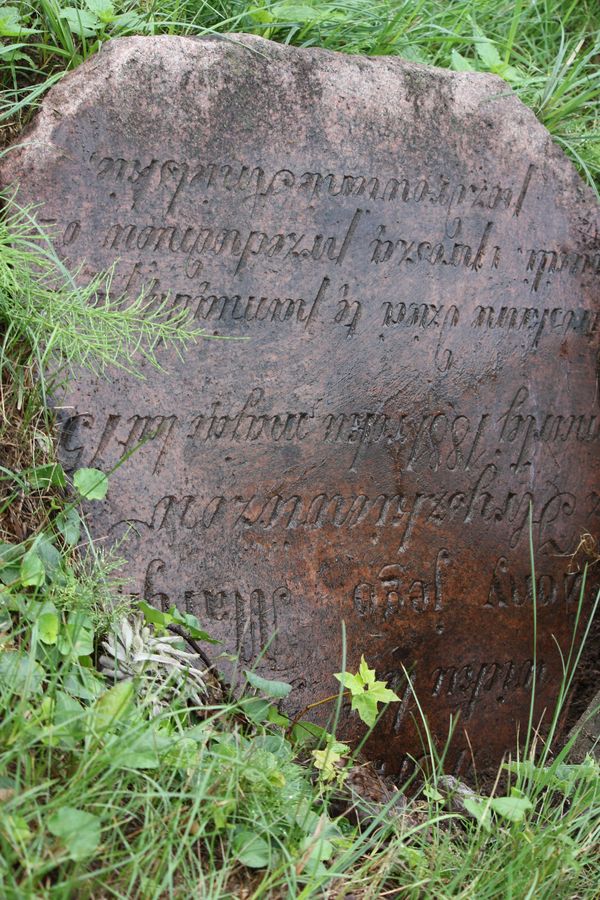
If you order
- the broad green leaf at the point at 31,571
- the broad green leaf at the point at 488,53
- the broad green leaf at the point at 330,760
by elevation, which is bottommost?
the broad green leaf at the point at 330,760

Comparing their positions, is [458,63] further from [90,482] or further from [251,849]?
[251,849]

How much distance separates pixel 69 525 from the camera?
2266 mm

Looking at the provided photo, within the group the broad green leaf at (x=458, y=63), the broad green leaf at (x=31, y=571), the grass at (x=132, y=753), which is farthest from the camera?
the broad green leaf at (x=458, y=63)

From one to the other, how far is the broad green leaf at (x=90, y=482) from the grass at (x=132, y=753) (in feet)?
0.18

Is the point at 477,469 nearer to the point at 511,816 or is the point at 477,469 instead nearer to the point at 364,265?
the point at 364,265

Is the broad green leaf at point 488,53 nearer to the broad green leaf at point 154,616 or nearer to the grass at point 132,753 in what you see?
the grass at point 132,753

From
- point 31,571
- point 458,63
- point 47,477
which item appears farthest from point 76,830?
point 458,63

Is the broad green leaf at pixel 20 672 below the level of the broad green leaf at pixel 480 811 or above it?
above

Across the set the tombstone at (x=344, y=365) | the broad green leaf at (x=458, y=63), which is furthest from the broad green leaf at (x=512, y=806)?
the broad green leaf at (x=458, y=63)

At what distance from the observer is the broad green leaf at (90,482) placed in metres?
2.27

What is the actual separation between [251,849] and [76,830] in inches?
15.1

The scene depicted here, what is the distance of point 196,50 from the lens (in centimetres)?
258

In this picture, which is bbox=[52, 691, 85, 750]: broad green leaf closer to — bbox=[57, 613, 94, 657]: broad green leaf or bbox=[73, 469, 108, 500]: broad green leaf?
bbox=[57, 613, 94, 657]: broad green leaf

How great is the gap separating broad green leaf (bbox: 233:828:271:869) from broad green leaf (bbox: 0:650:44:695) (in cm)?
48
